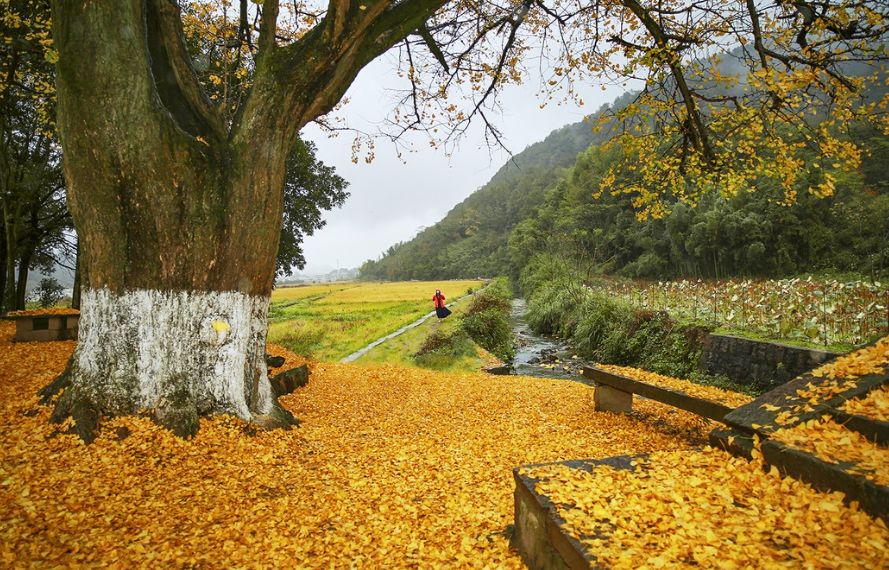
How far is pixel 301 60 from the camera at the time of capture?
4.69 metres

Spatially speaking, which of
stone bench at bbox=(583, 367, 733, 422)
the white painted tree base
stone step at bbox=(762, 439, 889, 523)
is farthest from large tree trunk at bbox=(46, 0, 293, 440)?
stone bench at bbox=(583, 367, 733, 422)

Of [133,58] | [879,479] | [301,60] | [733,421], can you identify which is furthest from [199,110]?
[879,479]

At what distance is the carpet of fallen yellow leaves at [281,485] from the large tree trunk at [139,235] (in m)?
0.41

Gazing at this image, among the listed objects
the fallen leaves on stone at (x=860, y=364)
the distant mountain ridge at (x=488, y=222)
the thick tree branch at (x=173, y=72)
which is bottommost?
the fallen leaves on stone at (x=860, y=364)

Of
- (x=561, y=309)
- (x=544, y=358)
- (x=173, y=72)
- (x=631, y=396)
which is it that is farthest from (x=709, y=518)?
(x=561, y=309)

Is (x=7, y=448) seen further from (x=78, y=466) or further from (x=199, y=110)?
(x=199, y=110)

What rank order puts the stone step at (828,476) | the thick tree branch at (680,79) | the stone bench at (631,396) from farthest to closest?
the thick tree branch at (680,79) < the stone bench at (631,396) < the stone step at (828,476)

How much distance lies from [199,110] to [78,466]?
3761 mm

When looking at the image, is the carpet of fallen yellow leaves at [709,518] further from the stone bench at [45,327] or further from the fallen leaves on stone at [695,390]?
the stone bench at [45,327]

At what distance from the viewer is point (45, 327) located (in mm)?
9086

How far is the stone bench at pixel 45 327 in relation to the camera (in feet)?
29.0

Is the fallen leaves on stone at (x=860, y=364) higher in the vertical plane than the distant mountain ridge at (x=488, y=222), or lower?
lower

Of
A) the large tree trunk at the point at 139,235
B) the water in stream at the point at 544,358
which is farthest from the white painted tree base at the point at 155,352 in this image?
the water in stream at the point at 544,358

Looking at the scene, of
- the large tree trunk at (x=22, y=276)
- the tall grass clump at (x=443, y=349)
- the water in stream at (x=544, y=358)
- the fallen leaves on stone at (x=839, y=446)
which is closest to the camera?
the fallen leaves on stone at (x=839, y=446)
